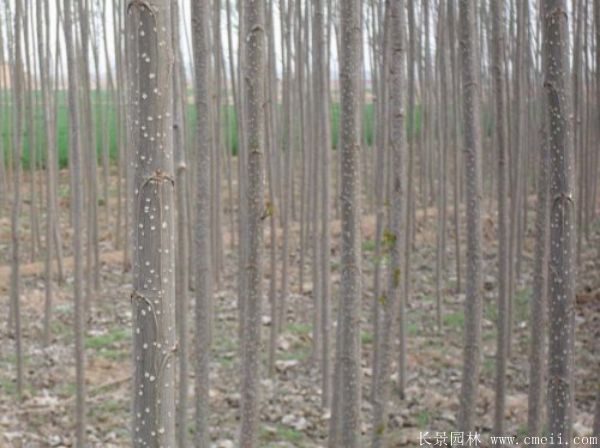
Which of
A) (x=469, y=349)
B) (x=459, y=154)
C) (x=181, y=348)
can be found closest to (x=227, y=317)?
(x=459, y=154)

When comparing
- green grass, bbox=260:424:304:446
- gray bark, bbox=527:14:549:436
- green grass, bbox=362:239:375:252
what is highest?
gray bark, bbox=527:14:549:436

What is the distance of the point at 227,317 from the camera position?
28.7 feet

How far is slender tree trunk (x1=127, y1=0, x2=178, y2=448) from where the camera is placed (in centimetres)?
177

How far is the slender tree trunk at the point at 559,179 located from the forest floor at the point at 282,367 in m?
3.25

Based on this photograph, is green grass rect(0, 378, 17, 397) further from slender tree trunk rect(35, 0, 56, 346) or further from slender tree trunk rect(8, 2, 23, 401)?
slender tree trunk rect(35, 0, 56, 346)

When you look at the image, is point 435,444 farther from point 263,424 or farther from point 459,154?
point 459,154

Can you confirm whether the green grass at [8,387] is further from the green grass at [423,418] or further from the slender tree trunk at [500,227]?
the slender tree trunk at [500,227]

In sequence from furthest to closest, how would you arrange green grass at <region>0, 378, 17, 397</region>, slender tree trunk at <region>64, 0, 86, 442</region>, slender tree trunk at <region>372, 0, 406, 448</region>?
green grass at <region>0, 378, 17, 397</region>
slender tree trunk at <region>64, 0, 86, 442</region>
slender tree trunk at <region>372, 0, 406, 448</region>

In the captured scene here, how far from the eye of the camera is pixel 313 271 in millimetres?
7043

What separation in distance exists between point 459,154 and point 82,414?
237 inches

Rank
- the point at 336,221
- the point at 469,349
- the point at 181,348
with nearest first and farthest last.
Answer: the point at 469,349
the point at 181,348
the point at 336,221

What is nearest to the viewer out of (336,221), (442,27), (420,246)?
(442,27)

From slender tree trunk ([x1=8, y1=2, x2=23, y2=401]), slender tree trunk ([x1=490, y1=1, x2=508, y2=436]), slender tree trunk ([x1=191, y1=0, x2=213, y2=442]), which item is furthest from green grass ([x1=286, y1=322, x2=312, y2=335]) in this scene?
slender tree trunk ([x1=191, y1=0, x2=213, y2=442])

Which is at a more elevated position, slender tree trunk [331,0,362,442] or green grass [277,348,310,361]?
slender tree trunk [331,0,362,442]
